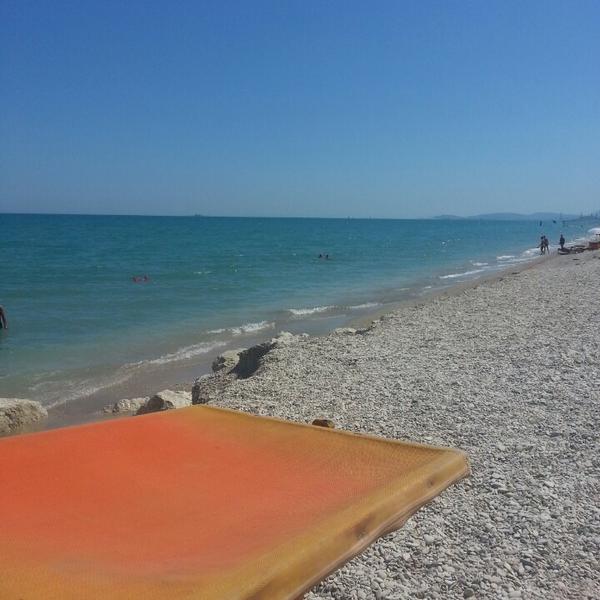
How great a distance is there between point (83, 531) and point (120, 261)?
3888cm

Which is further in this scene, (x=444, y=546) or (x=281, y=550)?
(x=444, y=546)

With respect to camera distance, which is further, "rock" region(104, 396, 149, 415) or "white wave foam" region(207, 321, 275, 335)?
"white wave foam" region(207, 321, 275, 335)

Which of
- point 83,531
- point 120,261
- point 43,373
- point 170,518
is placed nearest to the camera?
point 83,531

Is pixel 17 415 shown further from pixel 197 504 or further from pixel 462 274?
pixel 462 274

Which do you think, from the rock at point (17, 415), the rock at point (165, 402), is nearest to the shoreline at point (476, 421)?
the rock at point (165, 402)

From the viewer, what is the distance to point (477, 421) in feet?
19.9

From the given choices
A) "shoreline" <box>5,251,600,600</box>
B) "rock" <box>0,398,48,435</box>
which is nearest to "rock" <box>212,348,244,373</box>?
"shoreline" <box>5,251,600,600</box>

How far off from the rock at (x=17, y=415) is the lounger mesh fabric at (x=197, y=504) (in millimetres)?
4420

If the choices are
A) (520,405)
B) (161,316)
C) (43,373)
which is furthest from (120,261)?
(520,405)

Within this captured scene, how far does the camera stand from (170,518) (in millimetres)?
3037

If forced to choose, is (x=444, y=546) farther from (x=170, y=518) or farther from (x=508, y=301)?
(x=508, y=301)

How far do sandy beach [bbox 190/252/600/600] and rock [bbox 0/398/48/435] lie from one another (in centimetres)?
247

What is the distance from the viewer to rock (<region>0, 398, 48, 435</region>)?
8.20m

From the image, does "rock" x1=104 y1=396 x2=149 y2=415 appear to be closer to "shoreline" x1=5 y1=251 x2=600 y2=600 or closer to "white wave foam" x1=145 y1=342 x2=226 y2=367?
"shoreline" x1=5 y1=251 x2=600 y2=600
